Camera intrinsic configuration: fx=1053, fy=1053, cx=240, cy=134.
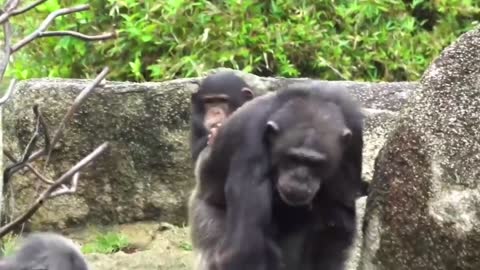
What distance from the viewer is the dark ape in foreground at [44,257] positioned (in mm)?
3000

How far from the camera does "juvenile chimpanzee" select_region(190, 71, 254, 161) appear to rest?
624 centimetres

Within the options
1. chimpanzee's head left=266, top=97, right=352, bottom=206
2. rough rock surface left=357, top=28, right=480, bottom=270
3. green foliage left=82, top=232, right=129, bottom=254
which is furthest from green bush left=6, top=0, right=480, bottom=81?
chimpanzee's head left=266, top=97, right=352, bottom=206

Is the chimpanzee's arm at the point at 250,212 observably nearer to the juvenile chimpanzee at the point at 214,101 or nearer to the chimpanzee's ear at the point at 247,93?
the juvenile chimpanzee at the point at 214,101

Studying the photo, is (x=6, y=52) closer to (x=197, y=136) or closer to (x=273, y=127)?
(x=273, y=127)

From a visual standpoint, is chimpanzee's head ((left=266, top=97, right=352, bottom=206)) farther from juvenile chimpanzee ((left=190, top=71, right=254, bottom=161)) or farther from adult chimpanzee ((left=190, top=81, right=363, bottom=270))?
juvenile chimpanzee ((left=190, top=71, right=254, bottom=161))

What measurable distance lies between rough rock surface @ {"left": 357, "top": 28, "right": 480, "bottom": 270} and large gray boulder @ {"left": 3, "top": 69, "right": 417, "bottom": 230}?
1.78 m

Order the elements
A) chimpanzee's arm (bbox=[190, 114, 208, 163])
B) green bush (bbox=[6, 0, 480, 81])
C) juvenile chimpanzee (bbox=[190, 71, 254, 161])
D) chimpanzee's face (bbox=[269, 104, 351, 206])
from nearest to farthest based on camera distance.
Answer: chimpanzee's face (bbox=[269, 104, 351, 206])
chimpanzee's arm (bbox=[190, 114, 208, 163])
juvenile chimpanzee (bbox=[190, 71, 254, 161])
green bush (bbox=[6, 0, 480, 81])

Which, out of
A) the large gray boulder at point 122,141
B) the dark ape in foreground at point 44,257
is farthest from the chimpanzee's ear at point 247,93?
the dark ape in foreground at point 44,257

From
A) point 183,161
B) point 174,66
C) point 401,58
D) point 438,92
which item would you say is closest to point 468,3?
point 401,58

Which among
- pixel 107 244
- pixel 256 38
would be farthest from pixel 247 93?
pixel 256 38

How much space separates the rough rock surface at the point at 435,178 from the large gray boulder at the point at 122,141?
178 centimetres

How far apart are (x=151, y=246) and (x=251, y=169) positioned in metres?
2.47

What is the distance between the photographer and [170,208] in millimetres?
7094

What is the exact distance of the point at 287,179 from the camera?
4379 mm
